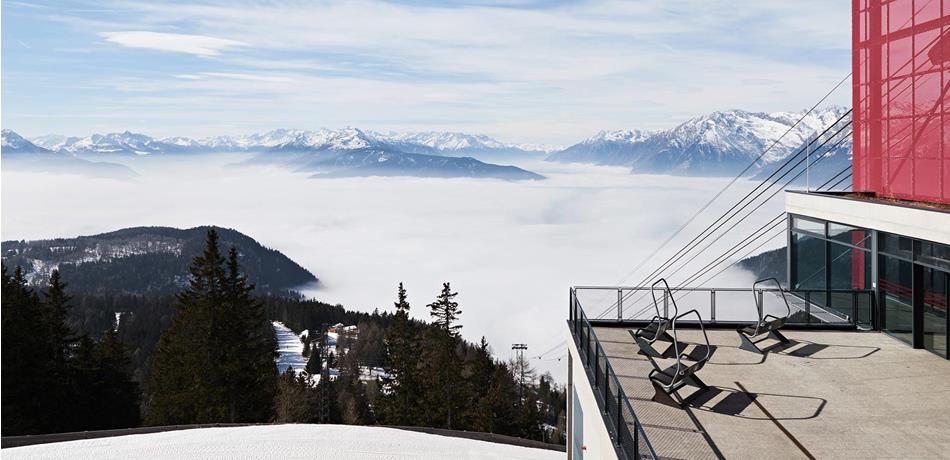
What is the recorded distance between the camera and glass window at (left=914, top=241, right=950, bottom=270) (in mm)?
15250

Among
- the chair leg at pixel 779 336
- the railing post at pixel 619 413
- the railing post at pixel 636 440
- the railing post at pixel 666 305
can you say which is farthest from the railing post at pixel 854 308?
the railing post at pixel 636 440

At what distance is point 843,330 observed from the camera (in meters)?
18.6

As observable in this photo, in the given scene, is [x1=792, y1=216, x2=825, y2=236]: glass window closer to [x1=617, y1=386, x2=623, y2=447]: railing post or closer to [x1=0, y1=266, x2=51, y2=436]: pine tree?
[x1=617, y1=386, x2=623, y2=447]: railing post

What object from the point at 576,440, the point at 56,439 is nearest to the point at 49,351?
the point at 56,439

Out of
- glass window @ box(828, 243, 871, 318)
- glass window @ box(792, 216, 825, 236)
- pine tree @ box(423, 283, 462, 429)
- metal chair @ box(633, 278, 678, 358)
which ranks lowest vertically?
pine tree @ box(423, 283, 462, 429)

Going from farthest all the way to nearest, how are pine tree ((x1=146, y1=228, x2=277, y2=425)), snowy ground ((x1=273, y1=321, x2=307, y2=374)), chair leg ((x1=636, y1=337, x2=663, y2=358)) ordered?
A: snowy ground ((x1=273, y1=321, x2=307, y2=374))
pine tree ((x1=146, y1=228, x2=277, y2=425))
chair leg ((x1=636, y1=337, x2=663, y2=358))

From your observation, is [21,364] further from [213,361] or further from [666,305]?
[666,305]

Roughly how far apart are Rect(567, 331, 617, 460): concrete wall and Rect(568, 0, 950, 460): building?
0.05 metres

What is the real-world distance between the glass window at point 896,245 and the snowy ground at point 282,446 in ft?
50.4

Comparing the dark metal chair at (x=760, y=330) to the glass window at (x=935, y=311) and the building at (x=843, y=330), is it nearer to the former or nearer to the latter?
the building at (x=843, y=330)

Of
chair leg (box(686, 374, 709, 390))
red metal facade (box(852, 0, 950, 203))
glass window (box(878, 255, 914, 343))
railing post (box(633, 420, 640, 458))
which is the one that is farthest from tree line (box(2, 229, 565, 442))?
railing post (box(633, 420, 640, 458))

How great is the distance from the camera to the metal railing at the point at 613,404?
376 inches

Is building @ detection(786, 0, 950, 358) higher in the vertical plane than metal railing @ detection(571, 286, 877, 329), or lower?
higher

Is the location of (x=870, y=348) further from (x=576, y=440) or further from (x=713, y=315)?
(x=576, y=440)
